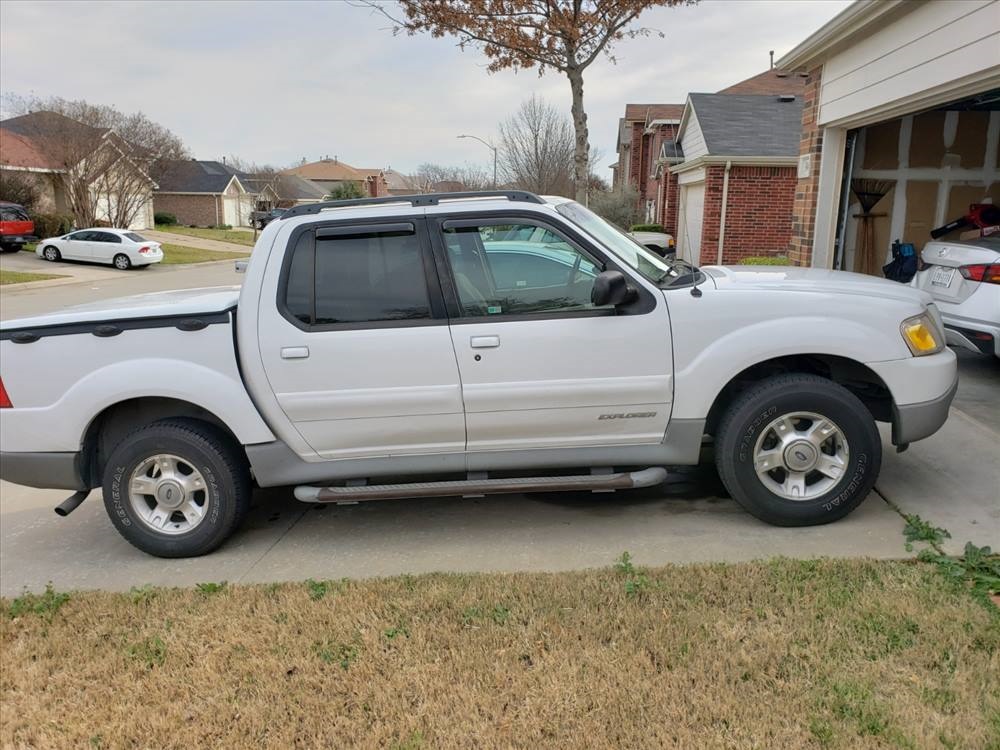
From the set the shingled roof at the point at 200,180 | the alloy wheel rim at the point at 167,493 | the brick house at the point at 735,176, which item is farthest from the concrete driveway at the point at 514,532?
the shingled roof at the point at 200,180

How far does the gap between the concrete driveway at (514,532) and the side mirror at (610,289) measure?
1.34m

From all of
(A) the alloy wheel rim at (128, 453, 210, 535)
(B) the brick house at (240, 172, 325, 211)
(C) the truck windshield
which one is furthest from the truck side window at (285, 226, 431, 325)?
(B) the brick house at (240, 172, 325, 211)

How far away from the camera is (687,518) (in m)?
4.39

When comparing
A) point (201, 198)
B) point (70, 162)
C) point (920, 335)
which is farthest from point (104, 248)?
point (201, 198)

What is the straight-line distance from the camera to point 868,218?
39.5 feet

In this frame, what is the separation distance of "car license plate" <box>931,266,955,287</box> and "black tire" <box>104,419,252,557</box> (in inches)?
236

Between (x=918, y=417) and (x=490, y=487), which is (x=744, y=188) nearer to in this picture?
(x=918, y=417)

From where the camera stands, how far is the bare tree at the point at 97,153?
3400cm

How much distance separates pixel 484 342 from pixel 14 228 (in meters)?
32.8

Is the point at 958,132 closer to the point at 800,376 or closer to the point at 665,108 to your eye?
the point at 800,376

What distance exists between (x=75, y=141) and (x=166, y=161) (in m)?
10.1

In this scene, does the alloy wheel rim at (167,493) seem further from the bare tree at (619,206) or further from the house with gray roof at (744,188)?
the bare tree at (619,206)

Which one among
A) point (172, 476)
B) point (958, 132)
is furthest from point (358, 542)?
point (958, 132)

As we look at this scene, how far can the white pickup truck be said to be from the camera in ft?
13.0
